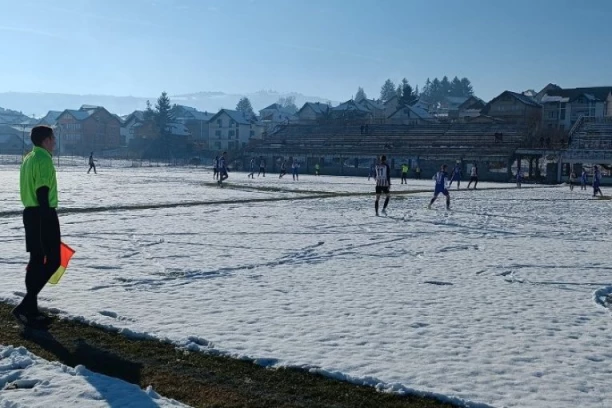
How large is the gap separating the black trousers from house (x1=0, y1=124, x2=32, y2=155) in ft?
386

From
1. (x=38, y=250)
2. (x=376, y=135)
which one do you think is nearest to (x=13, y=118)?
(x=376, y=135)

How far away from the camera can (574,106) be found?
87312mm

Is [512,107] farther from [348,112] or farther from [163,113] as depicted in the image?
[163,113]

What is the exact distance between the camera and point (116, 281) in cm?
896

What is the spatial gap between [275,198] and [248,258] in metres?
15.9

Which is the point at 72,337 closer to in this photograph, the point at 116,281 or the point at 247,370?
the point at 247,370

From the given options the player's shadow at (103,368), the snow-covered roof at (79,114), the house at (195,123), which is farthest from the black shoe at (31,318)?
the snow-covered roof at (79,114)

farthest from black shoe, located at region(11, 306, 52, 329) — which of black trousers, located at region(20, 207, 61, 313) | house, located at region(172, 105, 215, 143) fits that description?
house, located at region(172, 105, 215, 143)

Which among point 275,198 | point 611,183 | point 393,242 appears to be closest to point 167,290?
point 393,242

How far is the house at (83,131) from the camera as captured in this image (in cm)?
11969

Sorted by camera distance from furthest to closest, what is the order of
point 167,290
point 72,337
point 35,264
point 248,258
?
1. point 248,258
2. point 167,290
3. point 35,264
4. point 72,337

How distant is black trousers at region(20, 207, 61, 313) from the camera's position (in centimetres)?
671

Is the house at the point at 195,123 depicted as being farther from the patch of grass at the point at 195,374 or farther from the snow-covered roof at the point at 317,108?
the patch of grass at the point at 195,374

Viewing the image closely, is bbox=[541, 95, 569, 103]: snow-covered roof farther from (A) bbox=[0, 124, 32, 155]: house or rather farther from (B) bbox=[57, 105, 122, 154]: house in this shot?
(A) bbox=[0, 124, 32, 155]: house
